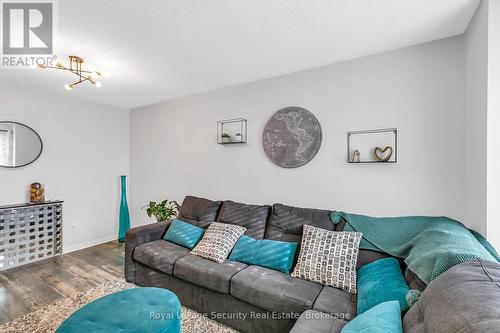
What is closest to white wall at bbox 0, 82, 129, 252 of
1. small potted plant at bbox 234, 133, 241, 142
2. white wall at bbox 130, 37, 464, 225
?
white wall at bbox 130, 37, 464, 225

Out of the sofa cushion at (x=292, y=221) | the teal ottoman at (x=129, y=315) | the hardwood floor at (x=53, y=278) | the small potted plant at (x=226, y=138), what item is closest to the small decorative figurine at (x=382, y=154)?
the sofa cushion at (x=292, y=221)

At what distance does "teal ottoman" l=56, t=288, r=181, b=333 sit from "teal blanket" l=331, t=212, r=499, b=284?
1539mm

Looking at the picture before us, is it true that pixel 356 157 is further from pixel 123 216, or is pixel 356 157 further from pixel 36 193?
pixel 36 193

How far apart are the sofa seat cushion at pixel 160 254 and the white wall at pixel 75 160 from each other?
1.96 m

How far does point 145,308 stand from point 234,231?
1109mm

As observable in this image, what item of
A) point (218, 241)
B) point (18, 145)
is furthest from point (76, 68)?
point (218, 241)

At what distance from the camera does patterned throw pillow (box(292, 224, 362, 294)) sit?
1.82 metres

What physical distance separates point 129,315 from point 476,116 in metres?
2.71

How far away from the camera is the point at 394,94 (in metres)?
2.20

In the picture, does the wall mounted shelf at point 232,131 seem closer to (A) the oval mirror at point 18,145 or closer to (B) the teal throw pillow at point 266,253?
(B) the teal throw pillow at point 266,253

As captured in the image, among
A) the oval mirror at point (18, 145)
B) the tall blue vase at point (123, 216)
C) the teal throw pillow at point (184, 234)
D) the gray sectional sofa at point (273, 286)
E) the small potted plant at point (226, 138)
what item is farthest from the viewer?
the tall blue vase at point (123, 216)

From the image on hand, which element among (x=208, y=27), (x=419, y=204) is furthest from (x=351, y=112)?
(x=208, y=27)

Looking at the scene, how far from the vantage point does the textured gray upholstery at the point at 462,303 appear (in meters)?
0.71

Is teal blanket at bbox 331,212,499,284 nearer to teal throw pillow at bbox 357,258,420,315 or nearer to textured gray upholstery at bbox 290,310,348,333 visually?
teal throw pillow at bbox 357,258,420,315
